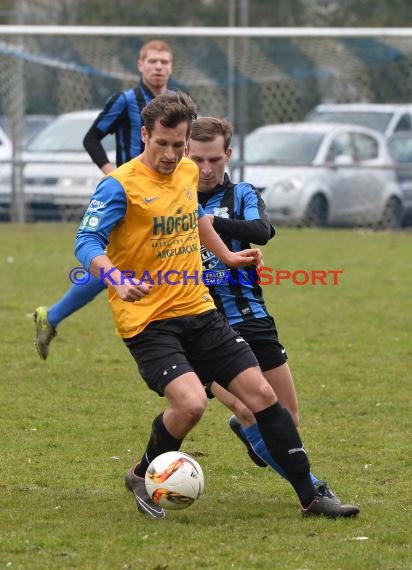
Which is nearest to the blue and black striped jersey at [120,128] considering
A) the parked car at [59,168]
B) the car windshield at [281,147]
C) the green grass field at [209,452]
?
the green grass field at [209,452]

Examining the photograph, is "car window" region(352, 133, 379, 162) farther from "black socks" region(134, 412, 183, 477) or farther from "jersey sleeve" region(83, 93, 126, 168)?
"black socks" region(134, 412, 183, 477)

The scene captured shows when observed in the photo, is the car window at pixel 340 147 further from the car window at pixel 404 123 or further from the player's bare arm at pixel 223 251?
the player's bare arm at pixel 223 251

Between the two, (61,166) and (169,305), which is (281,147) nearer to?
(61,166)

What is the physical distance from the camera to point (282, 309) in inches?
412

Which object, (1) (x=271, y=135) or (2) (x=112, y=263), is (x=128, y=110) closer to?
(2) (x=112, y=263)

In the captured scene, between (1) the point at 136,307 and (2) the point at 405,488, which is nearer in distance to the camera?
(1) the point at 136,307

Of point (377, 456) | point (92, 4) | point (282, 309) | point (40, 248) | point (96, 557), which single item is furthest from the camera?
point (92, 4)

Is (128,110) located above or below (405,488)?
above

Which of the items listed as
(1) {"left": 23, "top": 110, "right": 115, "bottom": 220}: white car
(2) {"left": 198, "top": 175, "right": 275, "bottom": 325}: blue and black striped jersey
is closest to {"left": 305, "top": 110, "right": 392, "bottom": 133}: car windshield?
(1) {"left": 23, "top": 110, "right": 115, "bottom": 220}: white car

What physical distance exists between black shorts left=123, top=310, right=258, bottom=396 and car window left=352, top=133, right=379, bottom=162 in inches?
451

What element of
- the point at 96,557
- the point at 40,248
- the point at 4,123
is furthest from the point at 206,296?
the point at 4,123

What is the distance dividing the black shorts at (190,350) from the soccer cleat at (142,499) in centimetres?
42

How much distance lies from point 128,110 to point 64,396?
248cm

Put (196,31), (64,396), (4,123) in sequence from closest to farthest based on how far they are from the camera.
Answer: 1. (64,396)
2. (196,31)
3. (4,123)
